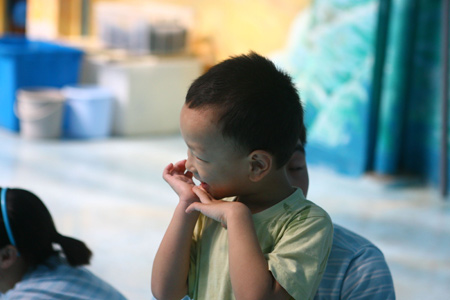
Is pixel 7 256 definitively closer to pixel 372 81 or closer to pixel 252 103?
pixel 252 103

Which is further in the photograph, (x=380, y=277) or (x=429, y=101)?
(x=429, y=101)

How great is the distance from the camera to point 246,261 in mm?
1076

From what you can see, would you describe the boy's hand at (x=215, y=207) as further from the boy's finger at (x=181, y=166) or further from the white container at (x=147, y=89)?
→ the white container at (x=147, y=89)

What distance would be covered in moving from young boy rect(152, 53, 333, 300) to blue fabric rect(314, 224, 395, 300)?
0.24 meters

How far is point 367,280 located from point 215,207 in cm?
42

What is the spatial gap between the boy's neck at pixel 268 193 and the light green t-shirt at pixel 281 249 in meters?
0.02

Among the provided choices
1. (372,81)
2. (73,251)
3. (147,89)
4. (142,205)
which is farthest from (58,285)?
(147,89)

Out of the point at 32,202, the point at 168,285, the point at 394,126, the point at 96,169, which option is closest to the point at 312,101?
the point at 394,126

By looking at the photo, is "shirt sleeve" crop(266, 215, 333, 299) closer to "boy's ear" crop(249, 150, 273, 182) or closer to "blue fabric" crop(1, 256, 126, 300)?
"boy's ear" crop(249, 150, 273, 182)

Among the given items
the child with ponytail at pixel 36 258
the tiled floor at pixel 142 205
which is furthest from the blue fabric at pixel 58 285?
the tiled floor at pixel 142 205

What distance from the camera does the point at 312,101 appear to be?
483 cm

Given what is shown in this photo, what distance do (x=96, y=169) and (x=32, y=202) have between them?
9.57 ft

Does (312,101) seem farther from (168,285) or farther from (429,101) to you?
(168,285)

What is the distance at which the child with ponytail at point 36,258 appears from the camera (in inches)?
65.9
